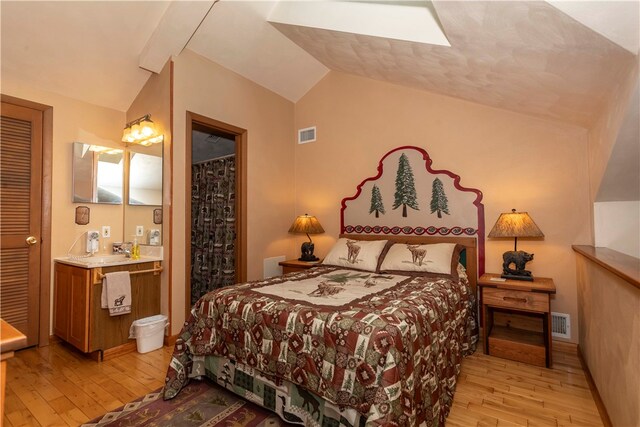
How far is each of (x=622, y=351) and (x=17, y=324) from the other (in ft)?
13.9

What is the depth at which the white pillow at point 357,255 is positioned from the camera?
9.68ft

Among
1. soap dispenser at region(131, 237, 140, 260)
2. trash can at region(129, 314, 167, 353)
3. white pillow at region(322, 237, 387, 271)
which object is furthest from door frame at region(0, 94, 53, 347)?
white pillow at region(322, 237, 387, 271)

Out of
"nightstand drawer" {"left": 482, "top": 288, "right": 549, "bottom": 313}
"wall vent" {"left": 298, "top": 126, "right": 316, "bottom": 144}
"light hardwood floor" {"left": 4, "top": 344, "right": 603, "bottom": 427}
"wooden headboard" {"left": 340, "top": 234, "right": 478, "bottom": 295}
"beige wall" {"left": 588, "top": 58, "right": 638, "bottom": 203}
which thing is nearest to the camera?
"beige wall" {"left": 588, "top": 58, "right": 638, "bottom": 203}

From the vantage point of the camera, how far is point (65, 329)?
276cm

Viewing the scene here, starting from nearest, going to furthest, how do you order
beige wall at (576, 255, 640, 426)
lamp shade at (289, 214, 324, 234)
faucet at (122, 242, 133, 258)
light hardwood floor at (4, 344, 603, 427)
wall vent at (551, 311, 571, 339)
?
beige wall at (576, 255, 640, 426) < light hardwood floor at (4, 344, 603, 427) < wall vent at (551, 311, 571, 339) < faucet at (122, 242, 133, 258) < lamp shade at (289, 214, 324, 234)

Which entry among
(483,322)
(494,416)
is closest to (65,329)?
(494,416)

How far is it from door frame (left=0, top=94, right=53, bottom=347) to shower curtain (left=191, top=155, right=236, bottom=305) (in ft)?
5.24

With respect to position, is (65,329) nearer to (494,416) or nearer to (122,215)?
(122,215)

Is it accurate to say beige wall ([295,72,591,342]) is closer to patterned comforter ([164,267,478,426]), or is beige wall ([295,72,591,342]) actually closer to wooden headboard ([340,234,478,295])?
wooden headboard ([340,234,478,295])

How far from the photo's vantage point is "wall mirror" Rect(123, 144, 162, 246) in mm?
3018

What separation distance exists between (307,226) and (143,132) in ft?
6.37

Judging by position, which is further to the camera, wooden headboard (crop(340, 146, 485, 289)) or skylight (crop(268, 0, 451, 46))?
wooden headboard (crop(340, 146, 485, 289))

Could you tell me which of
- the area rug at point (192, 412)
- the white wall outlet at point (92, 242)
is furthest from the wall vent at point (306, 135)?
the area rug at point (192, 412)

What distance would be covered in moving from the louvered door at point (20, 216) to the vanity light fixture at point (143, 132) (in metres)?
0.71
